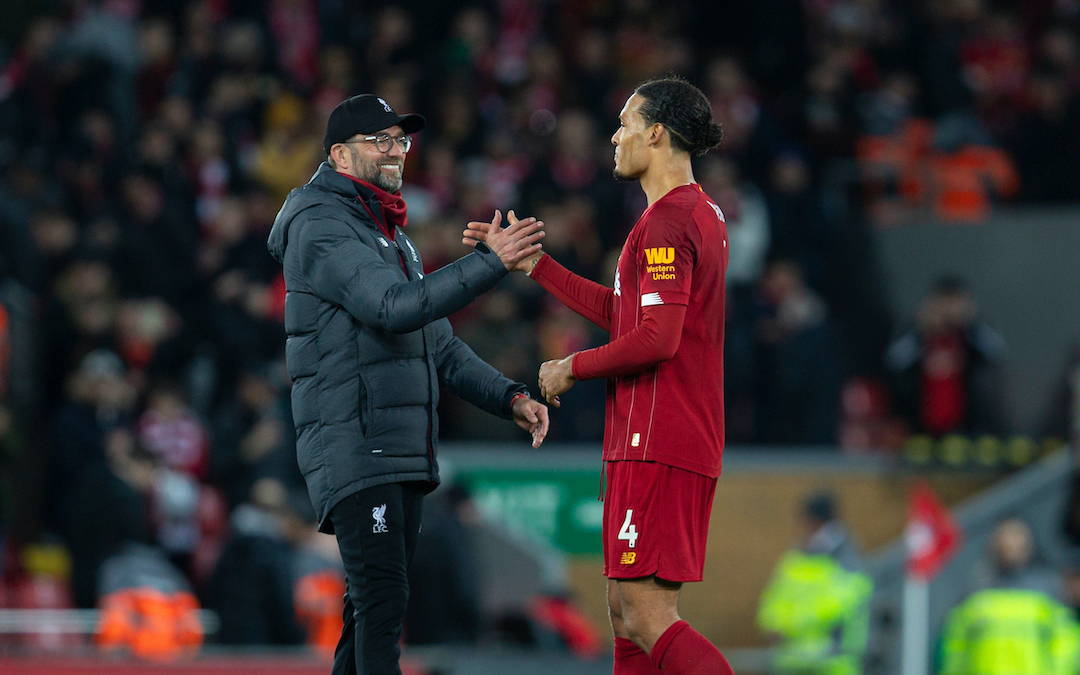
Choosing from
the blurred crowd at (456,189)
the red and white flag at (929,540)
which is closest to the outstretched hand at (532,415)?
the blurred crowd at (456,189)

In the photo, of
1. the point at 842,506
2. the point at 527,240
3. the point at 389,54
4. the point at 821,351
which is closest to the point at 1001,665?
A: the point at 842,506

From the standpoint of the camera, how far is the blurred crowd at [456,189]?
10.9 m

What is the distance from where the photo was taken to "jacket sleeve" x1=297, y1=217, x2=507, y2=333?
4.66 m

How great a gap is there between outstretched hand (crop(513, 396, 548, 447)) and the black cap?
1.03 metres

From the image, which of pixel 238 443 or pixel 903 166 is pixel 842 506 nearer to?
pixel 903 166

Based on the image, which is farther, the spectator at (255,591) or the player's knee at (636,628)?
the spectator at (255,591)

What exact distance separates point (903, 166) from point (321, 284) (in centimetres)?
986

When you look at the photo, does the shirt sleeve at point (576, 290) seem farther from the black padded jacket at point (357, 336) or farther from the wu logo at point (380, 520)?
the wu logo at point (380, 520)

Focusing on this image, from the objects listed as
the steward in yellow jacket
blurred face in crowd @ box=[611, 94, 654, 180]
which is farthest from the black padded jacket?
the steward in yellow jacket

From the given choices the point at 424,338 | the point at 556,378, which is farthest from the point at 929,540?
the point at 424,338

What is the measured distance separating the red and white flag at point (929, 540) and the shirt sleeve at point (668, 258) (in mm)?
6328

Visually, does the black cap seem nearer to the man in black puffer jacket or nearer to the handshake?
the man in black puffer jacket

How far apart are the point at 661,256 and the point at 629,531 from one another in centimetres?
88

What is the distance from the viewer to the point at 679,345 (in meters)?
4.83
